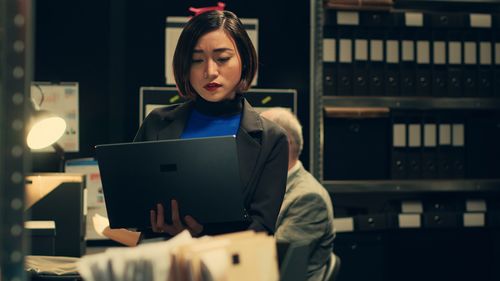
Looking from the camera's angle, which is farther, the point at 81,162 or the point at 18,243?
the point at 81,162

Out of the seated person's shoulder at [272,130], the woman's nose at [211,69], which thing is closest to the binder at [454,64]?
the seated person's shoulder at [272,130]

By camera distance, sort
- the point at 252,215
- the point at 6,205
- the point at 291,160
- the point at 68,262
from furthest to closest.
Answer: the point at 291,160 → the point at 68,262 → the point at 252,215 → the point at 6,205

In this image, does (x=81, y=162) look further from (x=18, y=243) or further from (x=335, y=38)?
(x=18, y=243)

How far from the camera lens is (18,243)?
898 millimetres

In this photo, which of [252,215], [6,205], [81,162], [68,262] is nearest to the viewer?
[6,205]

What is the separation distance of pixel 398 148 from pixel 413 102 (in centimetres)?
24

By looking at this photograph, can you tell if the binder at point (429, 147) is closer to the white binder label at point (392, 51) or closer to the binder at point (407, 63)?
the binder at point (407, 63)

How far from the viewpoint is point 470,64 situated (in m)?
3.85

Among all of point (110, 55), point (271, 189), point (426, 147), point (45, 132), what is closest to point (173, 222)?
point (271, 189)

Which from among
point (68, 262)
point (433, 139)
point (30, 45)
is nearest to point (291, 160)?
point (68, 262)

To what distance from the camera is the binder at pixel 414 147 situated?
3764 millimetres

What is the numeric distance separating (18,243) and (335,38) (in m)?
2.99

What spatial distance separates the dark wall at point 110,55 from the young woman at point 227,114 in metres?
2.41

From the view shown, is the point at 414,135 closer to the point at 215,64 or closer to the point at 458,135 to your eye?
the point at 458,135
